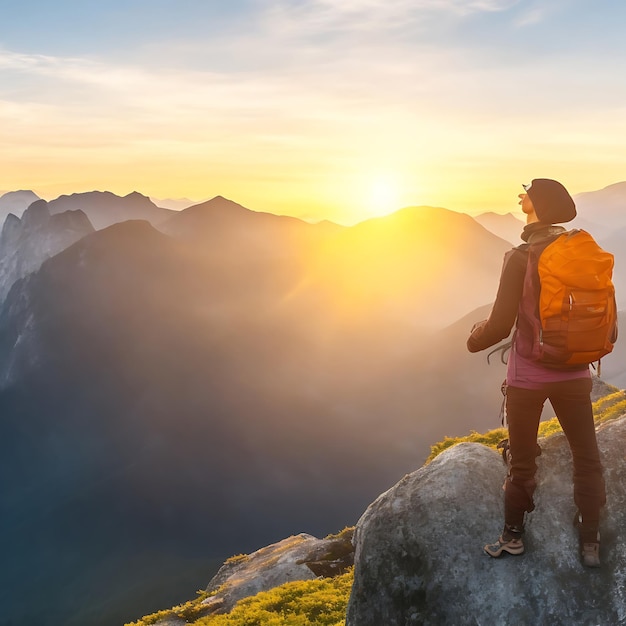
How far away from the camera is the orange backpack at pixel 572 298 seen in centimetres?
749

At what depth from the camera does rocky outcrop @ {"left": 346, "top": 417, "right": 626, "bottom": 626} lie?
8758mm

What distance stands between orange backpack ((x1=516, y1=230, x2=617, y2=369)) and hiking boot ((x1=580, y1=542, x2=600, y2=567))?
3.22m

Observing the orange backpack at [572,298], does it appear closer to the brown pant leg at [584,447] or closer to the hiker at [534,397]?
the hiker at [534,397]

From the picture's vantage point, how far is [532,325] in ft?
26.5

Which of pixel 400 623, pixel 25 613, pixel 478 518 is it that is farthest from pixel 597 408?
pixel 25 613

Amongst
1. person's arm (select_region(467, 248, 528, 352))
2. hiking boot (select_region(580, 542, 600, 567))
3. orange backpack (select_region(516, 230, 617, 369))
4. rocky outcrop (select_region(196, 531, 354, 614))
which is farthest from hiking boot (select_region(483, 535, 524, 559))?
rocky outcrop (select_region(196, 531, 354, 614))

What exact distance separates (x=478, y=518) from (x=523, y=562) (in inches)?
Answer: 40.2

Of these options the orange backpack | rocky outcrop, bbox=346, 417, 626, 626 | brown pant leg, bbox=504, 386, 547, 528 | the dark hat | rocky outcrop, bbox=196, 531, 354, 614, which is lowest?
rocky outcrop, bbox=196, 531, 354, 614

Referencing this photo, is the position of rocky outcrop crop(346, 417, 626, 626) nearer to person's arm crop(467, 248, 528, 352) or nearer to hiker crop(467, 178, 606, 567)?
hiker crop(467, 178, 606, 567)

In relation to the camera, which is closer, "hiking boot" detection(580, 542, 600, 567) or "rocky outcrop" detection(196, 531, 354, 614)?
"hiking boot" detection(580, 542, 600, 567)

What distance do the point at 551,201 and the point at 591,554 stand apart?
578cm

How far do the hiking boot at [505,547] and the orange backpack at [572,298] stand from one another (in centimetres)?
341

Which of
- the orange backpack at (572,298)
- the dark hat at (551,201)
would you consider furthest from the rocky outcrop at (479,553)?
the dark hat at (551,201)

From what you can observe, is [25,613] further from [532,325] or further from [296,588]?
[532,325]
